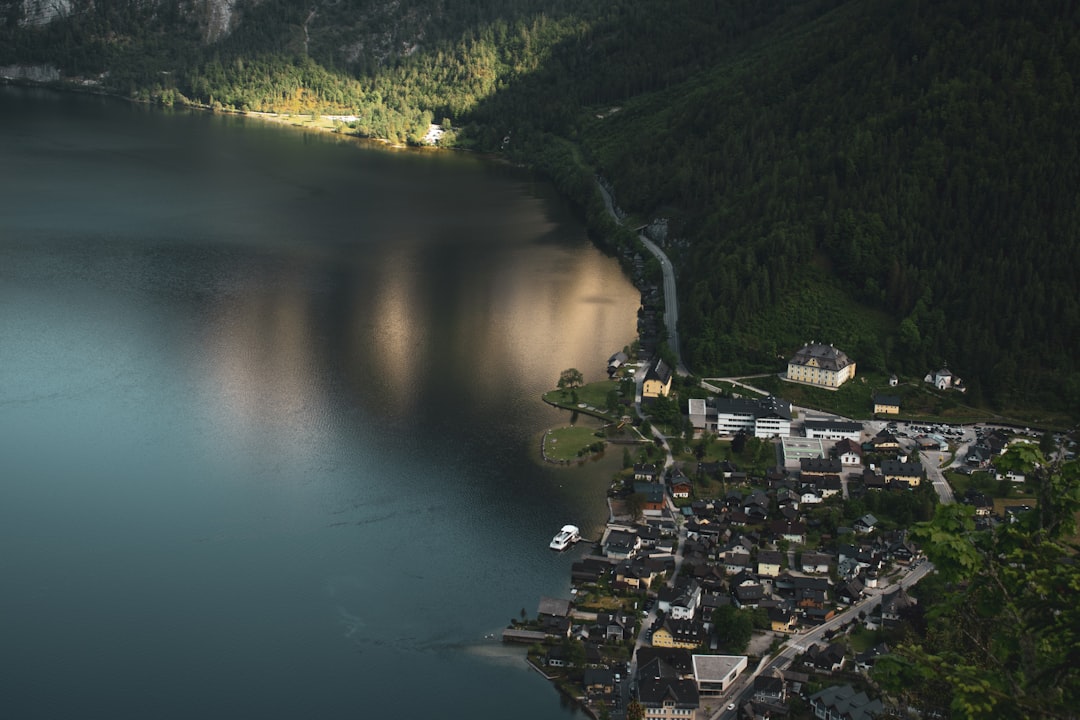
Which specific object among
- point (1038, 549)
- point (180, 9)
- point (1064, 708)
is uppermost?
point (180, 9)

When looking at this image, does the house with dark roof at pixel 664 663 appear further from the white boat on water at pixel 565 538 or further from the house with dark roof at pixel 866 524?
the house with dark roof at pixel 866 524

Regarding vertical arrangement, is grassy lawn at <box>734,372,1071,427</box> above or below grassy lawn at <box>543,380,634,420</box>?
above

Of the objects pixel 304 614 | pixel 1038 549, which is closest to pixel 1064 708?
pixel 1038 549

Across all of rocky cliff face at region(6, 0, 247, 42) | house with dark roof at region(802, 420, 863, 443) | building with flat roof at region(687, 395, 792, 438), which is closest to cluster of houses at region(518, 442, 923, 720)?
house with dark roof at region(802, 420, 863, 443)

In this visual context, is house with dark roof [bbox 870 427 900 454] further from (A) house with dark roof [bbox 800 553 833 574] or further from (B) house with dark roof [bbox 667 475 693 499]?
(A) house with dark roof [bbox 800 553 833 574]

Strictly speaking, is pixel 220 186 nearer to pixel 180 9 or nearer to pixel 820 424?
pixel 820 424

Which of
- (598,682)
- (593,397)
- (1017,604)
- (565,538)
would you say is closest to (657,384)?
(593,397)
